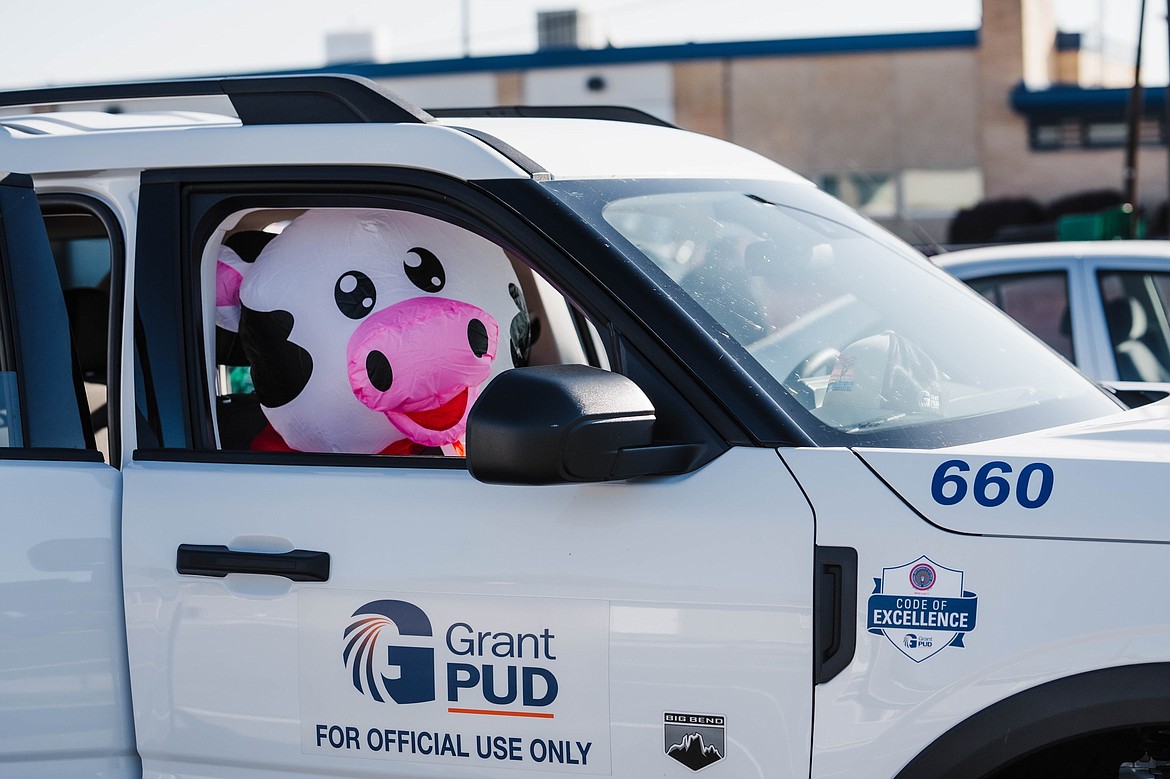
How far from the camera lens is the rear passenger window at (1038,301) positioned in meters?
5.85

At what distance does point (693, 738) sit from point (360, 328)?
1.01 m

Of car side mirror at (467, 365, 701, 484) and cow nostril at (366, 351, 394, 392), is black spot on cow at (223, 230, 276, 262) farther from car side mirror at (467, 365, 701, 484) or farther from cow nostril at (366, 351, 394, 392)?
car side mirror at (467, 365, 701, 484)

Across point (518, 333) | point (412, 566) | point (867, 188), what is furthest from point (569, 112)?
point (867, 188)

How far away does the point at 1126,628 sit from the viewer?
76.5 inches

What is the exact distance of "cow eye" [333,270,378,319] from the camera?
8.54 feet

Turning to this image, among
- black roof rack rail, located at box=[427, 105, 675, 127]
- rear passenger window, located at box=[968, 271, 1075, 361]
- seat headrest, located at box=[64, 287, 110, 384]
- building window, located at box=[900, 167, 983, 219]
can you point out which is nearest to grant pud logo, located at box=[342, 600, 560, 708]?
seat headrest, located at box=[64, 287, 110, 384]

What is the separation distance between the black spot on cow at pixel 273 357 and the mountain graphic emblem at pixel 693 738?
100 cm

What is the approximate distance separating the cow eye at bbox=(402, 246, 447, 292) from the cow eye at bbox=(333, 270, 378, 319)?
0.09 m

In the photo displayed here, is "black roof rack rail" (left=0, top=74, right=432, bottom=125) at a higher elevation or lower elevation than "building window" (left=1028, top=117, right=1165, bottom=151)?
lower

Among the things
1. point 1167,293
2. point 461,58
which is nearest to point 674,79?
→ point 461,58

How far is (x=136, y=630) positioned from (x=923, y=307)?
5.18 feet

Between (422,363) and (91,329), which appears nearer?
(422,363)

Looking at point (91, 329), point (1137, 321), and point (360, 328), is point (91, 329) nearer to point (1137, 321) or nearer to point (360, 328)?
point (360, 328)

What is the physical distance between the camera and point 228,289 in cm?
271
